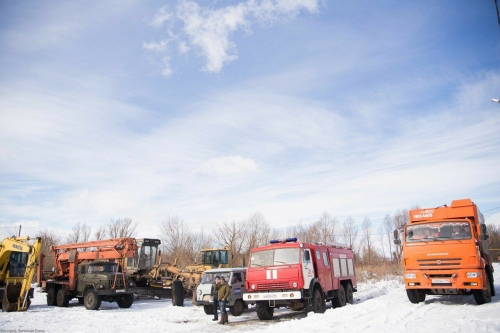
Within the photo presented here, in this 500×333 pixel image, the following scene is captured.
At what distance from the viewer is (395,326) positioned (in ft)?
33.4

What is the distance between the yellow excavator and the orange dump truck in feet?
52.5

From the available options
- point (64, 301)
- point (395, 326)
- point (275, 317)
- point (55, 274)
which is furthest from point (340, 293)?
point (55, 274)

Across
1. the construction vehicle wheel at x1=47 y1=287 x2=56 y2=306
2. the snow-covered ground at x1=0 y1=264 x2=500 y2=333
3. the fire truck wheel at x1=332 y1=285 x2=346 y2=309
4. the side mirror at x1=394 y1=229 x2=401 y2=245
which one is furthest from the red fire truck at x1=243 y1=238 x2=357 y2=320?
the construction vehicle wheel at x1=47 y1=287 x2=56 y2=306

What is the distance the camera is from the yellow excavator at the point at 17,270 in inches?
707

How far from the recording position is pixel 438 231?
14250 millimetres

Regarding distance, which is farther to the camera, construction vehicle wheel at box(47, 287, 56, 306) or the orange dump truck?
construction vehicle wheel at box(47, 287, 56, 306)

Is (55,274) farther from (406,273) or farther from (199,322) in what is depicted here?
(406,273)

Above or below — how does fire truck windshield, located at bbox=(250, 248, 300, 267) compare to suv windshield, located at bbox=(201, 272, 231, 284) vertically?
above

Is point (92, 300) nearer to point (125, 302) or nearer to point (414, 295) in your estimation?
point (125, 302)

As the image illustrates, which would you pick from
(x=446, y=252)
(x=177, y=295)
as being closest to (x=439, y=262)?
(x=446, y=252)

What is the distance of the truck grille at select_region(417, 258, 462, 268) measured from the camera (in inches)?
524

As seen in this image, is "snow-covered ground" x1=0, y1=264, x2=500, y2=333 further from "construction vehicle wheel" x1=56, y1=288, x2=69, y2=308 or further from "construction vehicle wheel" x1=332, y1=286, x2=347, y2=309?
"construction vehicle wheel" x1=56, y1=288, x2=69, y2=308

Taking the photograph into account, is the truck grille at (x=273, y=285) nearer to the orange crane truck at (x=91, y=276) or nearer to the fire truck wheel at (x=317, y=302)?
the fire truck wheel at (x=317, y=302)

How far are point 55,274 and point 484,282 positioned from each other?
20.9m
